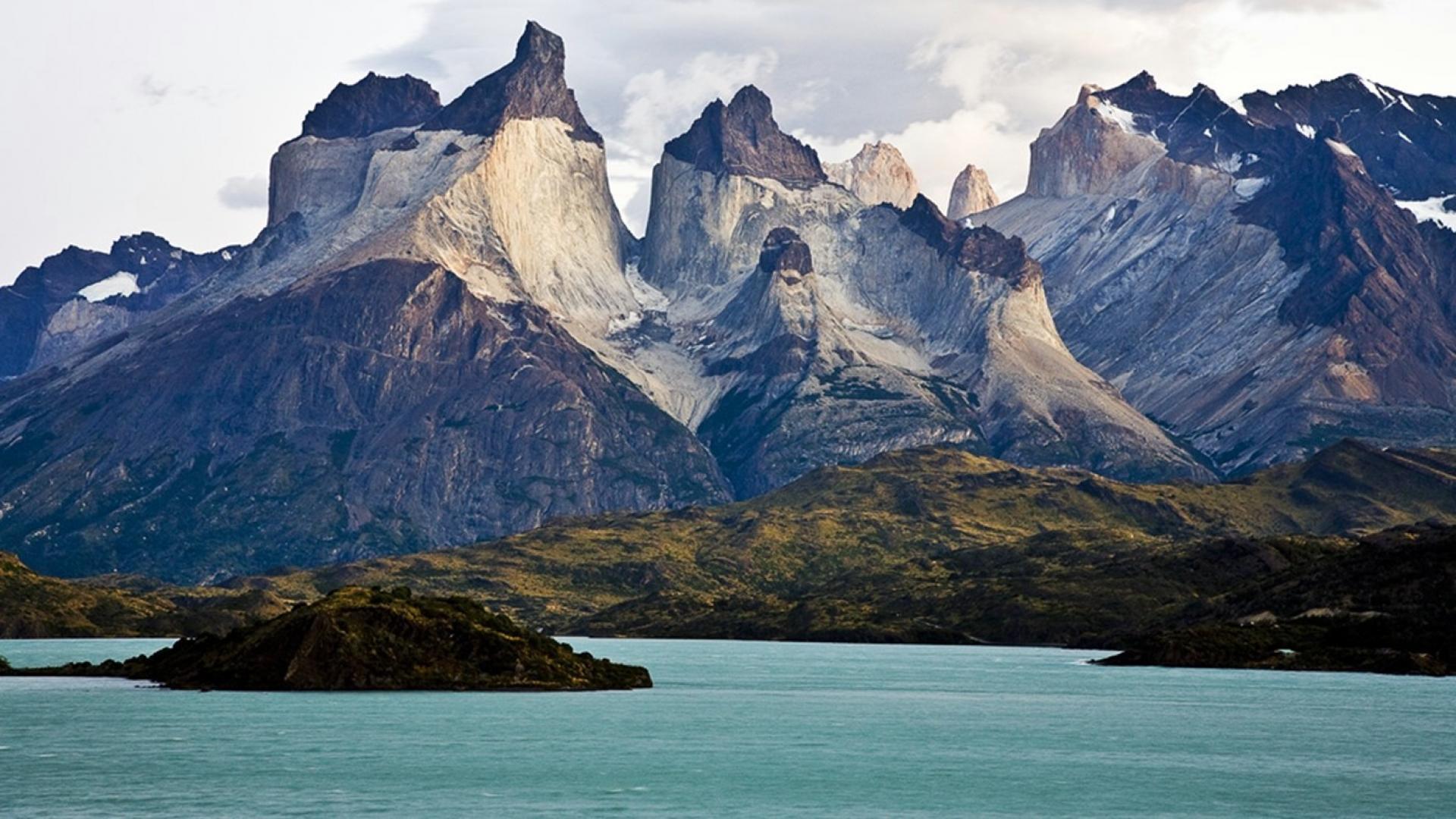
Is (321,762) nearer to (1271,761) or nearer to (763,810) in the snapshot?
(763,810)

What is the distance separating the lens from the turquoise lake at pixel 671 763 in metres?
128

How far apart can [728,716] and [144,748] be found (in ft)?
209

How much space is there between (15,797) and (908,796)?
56.0 meters

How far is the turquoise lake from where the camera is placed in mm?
128125

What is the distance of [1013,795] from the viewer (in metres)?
136

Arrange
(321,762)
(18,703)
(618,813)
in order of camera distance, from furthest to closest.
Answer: (18,703), (321,762), (618,813)

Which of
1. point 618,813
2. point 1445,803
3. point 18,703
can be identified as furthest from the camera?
point 18,703

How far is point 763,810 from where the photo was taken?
415 feet

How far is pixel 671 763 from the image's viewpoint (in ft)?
497

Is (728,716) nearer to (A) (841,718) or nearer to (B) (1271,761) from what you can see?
(A) (841,718)

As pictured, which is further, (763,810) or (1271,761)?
(1271,761)

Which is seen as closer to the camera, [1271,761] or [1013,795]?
[1013,795]

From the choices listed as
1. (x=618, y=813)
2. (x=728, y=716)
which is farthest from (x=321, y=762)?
(x=728, y=716)

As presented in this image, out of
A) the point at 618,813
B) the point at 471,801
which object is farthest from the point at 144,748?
the point at 618,813
